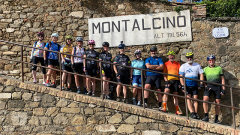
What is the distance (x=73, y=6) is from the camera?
733cm

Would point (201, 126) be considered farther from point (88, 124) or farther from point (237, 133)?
point (88, 124)

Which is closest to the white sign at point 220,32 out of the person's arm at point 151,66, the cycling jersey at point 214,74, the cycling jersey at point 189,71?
the cycling jersey at point 214,74

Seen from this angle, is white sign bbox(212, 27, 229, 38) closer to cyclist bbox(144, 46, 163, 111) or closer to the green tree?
the green tree

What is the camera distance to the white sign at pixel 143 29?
6.98 metres

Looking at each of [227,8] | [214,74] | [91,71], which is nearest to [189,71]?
[214,74]

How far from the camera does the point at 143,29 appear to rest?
706 centimetres

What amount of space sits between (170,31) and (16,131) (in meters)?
4.41

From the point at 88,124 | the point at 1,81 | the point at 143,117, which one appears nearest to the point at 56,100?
the point at 88,124

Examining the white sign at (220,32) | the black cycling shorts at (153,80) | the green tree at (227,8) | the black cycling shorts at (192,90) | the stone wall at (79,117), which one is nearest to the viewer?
the stone wall at (79,117)

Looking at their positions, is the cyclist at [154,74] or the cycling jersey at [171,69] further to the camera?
the cycling jersey at [171,69]

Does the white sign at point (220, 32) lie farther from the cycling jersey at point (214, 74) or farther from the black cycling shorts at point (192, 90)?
the black cycling shorts at point (192, 90)

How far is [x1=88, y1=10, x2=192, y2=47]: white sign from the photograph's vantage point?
698 cm

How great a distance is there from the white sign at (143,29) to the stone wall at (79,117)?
229 centimetres

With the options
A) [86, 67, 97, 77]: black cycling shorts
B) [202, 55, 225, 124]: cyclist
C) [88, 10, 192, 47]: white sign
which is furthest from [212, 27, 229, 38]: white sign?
[86, 67, 97, 77]: black cycling shorts
